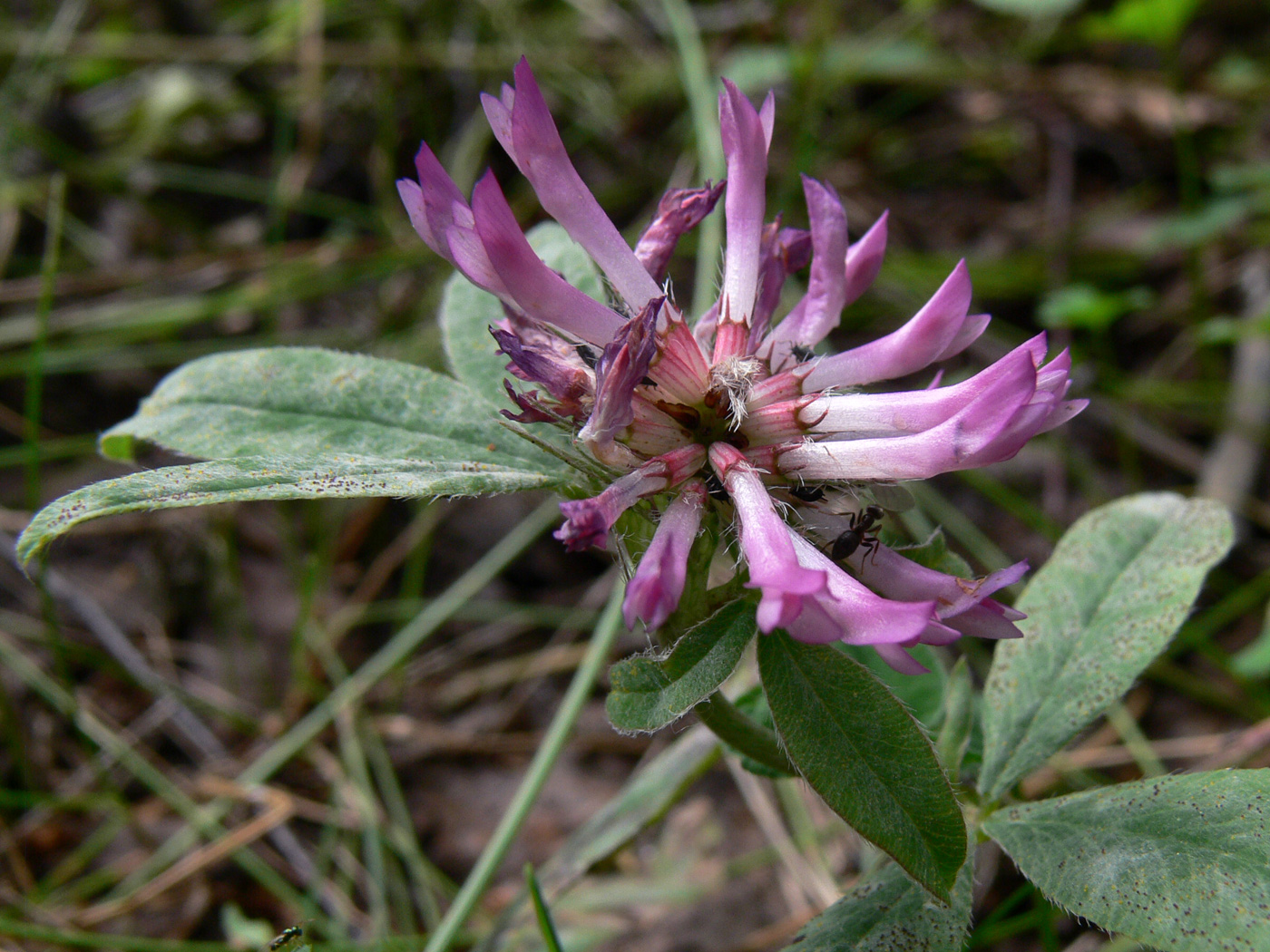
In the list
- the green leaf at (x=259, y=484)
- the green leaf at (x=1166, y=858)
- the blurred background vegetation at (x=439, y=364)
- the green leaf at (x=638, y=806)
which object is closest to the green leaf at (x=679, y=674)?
the green leaf at (x=259, y=484)

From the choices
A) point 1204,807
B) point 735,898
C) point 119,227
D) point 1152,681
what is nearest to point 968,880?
point 1204,807

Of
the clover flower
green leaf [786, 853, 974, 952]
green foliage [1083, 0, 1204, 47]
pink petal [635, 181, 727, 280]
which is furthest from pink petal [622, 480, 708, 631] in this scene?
green foliage [1083, 0, 1204, 47]

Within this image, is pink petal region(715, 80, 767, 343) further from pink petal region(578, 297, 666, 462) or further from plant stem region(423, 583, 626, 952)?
plant stem region(423, 583, 626, 952)

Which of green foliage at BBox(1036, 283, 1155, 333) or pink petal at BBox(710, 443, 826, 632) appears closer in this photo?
pink petal at BBox(710, 443, 826, 632)

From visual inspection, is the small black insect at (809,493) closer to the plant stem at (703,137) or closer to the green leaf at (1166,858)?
the green leaf at (1166,858)

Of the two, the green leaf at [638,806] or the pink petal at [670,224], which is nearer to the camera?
the pink petal at [670,224]

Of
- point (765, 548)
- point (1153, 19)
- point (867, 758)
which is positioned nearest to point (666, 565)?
point (765, 548)
